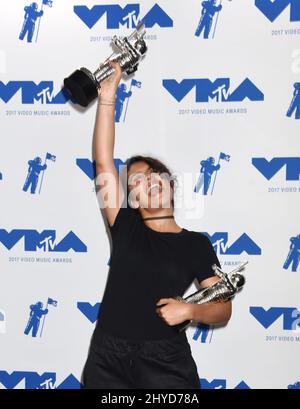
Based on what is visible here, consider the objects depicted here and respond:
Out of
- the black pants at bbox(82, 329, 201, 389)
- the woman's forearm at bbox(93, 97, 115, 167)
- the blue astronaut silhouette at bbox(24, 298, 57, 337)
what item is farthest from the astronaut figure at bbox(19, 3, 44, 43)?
the black pants at bbox(82, 329, 201, 389)

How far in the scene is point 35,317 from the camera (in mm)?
1616

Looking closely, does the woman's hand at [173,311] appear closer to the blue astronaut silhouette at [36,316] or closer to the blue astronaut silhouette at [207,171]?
the blue astronaut silhouette at [207,171]

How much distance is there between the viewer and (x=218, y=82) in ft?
4.88

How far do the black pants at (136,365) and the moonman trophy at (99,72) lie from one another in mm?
670

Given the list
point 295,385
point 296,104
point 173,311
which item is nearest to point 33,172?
point 173,311

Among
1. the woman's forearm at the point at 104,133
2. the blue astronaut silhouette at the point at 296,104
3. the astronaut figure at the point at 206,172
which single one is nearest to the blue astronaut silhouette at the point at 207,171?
the astronaut figure at the point at 206,172

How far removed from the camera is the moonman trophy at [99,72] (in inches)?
49.2

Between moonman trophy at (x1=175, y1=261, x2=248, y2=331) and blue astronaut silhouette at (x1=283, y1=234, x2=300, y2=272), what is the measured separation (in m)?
0.39

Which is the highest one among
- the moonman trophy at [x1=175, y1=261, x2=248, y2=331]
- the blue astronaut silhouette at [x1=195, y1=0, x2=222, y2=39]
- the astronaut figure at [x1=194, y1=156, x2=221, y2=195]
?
the blue astronaut silhouette at [x1=195, y1=0, x2=222, y2=39]

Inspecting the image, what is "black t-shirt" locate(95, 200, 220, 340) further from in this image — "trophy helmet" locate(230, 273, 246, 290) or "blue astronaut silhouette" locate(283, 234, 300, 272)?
"blue astronaut silhouette" locate(283, 234, 300, 272)

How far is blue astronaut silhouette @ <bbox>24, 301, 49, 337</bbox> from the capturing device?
5.29 feet

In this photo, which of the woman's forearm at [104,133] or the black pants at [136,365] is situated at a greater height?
the woman's forearm at [104,133]
